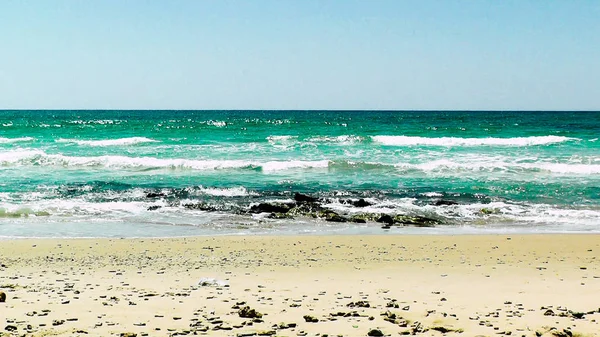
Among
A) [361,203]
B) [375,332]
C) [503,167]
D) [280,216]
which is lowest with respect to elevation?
[280,216]

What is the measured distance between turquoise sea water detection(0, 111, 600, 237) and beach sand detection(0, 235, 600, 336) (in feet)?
5.70

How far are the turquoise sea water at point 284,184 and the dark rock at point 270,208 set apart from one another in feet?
1.06

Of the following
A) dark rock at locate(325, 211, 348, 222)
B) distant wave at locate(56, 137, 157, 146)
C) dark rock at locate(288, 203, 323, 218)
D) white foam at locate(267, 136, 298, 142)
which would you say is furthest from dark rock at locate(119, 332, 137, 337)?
white foam at locate(267, 136, 298, 142)

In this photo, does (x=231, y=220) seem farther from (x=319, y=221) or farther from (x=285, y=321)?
(x=285, y=321)

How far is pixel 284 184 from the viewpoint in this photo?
17922 mm

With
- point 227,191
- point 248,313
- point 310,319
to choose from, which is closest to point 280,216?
point 227,191

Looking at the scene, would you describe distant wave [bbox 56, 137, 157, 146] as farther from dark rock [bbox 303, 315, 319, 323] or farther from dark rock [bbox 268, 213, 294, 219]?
dark rock [bbox 303, 315, 319, 323]

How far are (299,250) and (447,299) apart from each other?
11.5 feet

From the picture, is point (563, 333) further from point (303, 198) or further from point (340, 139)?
point (340, 139)

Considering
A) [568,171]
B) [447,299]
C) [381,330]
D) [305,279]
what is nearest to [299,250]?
[305,279]

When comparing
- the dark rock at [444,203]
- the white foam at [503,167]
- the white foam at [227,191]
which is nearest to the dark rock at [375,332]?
the dark rock at [444,203]

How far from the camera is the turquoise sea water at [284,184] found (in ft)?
37.9

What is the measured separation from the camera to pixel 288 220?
1212 cm

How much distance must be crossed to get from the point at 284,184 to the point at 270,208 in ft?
16.4
